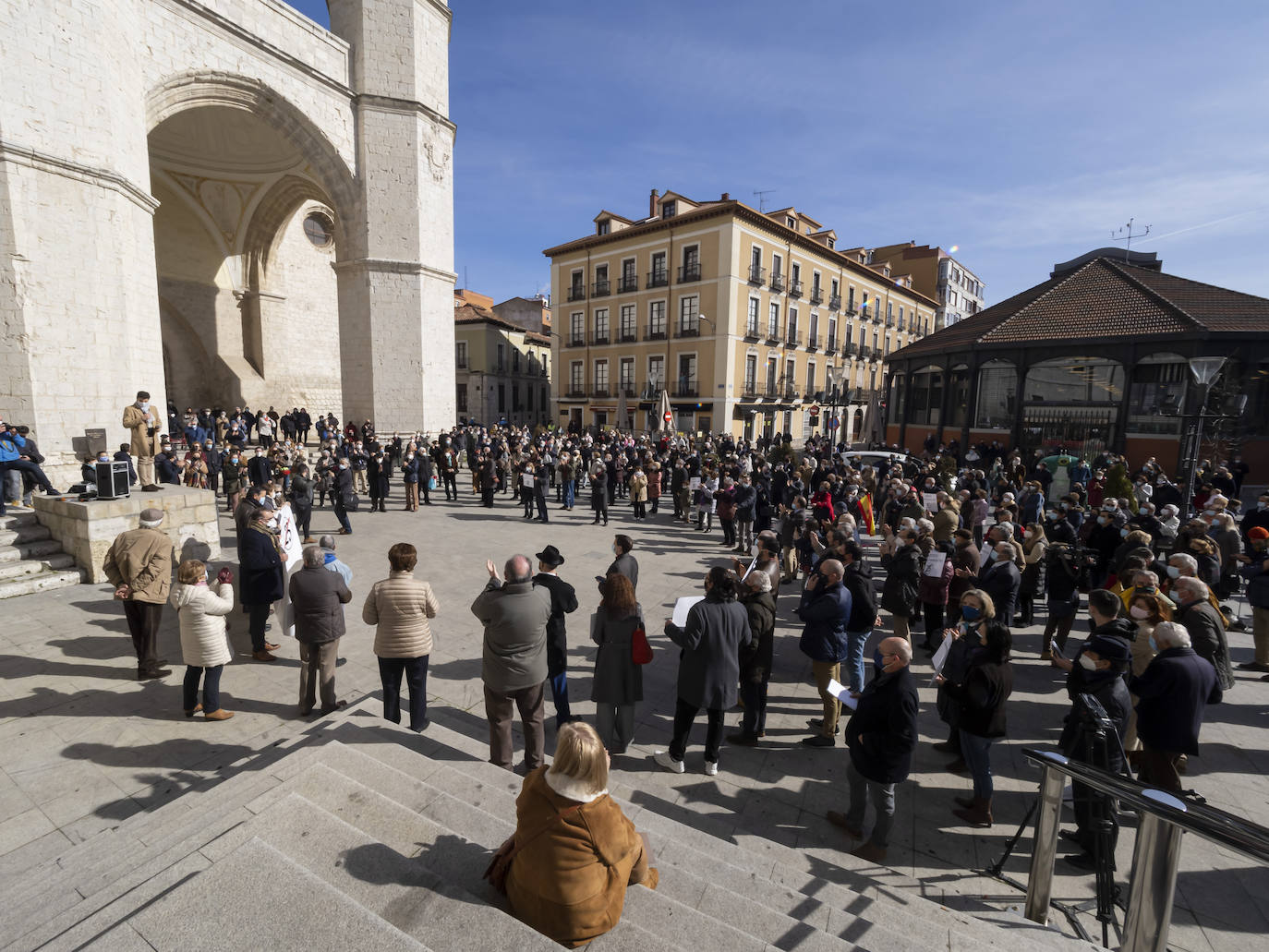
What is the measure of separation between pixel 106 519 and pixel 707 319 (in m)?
26.6

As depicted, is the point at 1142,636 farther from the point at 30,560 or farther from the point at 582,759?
the point at 30,560

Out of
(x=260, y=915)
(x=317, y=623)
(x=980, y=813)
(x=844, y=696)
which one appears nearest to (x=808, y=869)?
Answer: (x=844, y=696)

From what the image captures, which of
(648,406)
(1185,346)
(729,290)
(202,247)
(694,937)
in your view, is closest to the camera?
(694,937)

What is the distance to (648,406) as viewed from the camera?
108 feet

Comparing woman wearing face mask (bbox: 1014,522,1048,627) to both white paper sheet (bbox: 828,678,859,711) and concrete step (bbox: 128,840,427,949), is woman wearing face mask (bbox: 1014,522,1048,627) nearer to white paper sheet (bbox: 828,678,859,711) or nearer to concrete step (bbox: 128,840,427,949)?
white paper sheet (bbox: 828,678,859,711)

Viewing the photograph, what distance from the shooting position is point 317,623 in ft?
14.8

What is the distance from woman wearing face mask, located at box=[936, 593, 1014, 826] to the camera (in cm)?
367

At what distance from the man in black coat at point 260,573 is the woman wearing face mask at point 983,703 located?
597 cm

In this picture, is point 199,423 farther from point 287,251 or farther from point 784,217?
point 784,217

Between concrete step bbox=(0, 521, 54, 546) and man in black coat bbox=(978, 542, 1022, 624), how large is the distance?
38.9 feet

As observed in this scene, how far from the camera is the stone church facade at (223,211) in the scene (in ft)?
31.4

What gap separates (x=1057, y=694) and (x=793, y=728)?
2804mm

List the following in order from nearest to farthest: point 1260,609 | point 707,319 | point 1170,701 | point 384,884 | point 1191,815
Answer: point 1191,815 < point 384,884 < point 1170,701 < point 1260,609 < point 707,319

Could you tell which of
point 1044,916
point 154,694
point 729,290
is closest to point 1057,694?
point 1044,916
